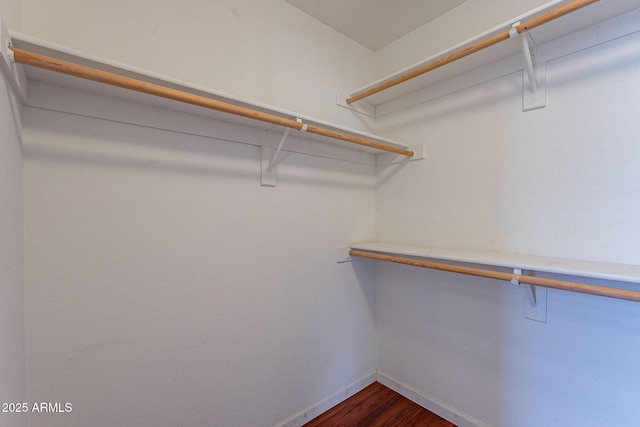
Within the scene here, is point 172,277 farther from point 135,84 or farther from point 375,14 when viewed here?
point 375,14

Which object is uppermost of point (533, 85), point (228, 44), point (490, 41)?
point (228, 44)

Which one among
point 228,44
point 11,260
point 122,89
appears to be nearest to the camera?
point 11,260

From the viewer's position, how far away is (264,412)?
1434mm

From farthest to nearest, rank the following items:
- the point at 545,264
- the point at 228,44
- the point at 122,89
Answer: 1. the point at 228,44
2. the point at 545,264
3. the point at 122,89

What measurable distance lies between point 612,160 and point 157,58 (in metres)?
1.97

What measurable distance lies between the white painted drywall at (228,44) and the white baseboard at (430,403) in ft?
Result: 6.00

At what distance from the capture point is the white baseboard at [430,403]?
1.52m

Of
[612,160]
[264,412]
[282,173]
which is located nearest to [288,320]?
[264,412]

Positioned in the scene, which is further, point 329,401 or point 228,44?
point 329,401

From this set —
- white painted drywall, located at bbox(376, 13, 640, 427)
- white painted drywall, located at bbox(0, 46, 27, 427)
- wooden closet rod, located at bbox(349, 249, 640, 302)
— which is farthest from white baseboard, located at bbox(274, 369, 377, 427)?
white painted drywall, located at bbox(0, 46, 27, 427)

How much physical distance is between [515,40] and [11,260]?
6.66ft

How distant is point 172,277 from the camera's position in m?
1.16

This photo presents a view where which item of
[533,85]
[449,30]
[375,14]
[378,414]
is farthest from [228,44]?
[378,414]

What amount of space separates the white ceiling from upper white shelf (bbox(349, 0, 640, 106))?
43 cm
